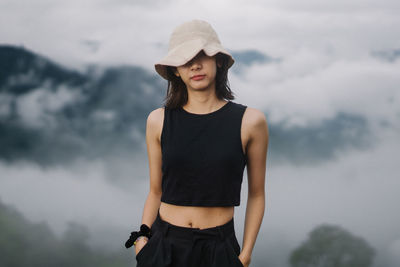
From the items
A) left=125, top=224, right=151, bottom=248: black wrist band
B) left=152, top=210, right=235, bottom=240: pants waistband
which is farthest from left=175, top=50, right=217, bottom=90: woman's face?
left=125, top=224, right=151, bottom=248: black wrist band

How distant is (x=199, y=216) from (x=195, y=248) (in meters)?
0.22

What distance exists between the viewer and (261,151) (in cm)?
303

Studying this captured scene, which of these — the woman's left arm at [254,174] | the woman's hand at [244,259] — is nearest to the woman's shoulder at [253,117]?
the woman's left arm at [254,174]

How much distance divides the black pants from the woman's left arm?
0.16m

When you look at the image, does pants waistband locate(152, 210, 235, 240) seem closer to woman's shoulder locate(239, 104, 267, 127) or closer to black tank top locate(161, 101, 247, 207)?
black tank top locate(161, 101, 247, 207)

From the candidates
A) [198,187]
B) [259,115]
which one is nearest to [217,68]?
[259,115]

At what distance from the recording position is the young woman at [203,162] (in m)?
2.88

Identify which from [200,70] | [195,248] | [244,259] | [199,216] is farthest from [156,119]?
[244,259]

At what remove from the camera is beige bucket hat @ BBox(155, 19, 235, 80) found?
2875mm

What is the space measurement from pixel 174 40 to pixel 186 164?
3.03 ft

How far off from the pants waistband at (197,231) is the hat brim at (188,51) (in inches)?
44.8

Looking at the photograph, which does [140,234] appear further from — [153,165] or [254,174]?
[254,174]

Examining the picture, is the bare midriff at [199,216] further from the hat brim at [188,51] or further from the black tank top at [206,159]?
the hat brim at [188,51]

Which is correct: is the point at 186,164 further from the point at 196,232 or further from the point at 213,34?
the point at 213,34
